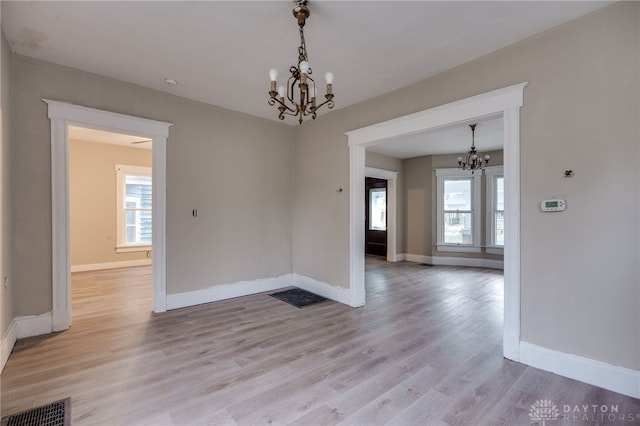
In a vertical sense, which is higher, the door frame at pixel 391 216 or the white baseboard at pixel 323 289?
the door frame at pixel 391 216

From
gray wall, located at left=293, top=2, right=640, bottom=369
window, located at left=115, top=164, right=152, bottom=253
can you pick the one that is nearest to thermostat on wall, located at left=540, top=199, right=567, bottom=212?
gray wall, located at left=293, top=2, right=640, bottom=369

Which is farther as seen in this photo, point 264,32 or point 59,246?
point 59,246

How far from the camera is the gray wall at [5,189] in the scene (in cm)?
253

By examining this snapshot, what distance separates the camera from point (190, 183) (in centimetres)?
405

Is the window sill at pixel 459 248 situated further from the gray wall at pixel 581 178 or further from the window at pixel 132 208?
the window at pixel 132 208

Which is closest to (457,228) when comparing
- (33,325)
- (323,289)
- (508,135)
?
(323,289)

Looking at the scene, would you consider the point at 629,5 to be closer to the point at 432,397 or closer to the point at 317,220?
the point at 432,397

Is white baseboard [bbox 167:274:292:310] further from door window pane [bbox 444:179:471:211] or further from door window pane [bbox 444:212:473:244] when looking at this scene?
door window pane [bbox 444:179:471:211]

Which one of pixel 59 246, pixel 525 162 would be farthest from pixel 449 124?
pixel 59 246

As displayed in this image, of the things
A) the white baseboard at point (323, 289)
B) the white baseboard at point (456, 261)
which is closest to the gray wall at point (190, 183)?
the white baseboard at point (323, 289)

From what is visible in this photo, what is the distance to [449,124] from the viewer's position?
3092mm

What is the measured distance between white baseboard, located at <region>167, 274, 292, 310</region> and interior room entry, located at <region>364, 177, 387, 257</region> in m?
4.39

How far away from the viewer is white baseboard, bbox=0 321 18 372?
2.46m

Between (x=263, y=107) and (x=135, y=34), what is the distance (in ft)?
6.22
